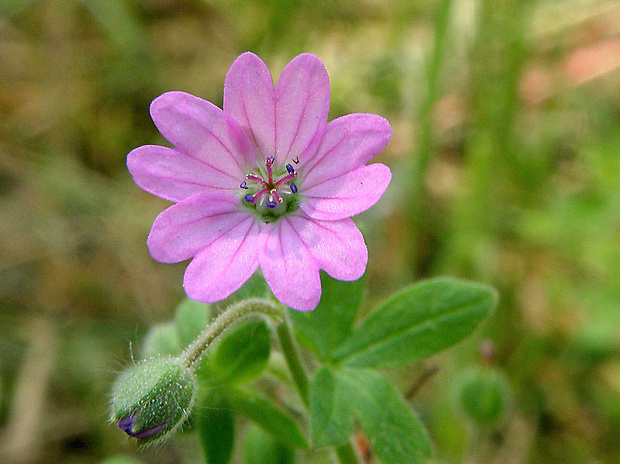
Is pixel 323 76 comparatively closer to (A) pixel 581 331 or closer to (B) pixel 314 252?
(B) pixel 314 252

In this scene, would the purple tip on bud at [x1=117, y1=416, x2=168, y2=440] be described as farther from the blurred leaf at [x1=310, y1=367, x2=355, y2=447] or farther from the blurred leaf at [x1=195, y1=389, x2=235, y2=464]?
the blurred leaf at [x1=310, y1=367, x2=355, y2=447]

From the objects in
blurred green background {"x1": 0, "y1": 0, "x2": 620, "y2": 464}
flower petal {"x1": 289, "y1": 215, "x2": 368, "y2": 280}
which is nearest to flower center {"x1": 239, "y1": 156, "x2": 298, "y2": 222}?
flower petal {"x1": 289, "y1": 215, "x2": 368, "y2": 280}

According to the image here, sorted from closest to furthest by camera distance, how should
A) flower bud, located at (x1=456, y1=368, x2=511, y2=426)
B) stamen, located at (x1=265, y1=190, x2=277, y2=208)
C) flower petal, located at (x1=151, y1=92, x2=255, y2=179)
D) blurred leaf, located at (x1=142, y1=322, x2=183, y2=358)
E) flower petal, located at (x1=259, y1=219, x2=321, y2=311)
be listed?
flower petal, located at (x1=259, y1=219, x2=321, y2=311), flower petal, located at (x1=151, y1=92, x2=255, y2=179), stamen, located at (x1=265, y1=190, x2=277, y2=208), blurred leaf, located at (x1=142, y1=322, x2=183, y2=358), flower bud, located at (x1=456, y1=368, x2=511, y2=426)

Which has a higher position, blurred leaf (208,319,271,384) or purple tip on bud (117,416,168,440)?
blurred leaf (208,319,271,384)

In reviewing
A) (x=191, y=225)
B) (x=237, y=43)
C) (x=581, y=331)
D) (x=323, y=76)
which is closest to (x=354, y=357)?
(x=191, y=225)

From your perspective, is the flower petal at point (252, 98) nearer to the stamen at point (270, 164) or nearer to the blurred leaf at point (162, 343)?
the stamen at point (270, 164)
